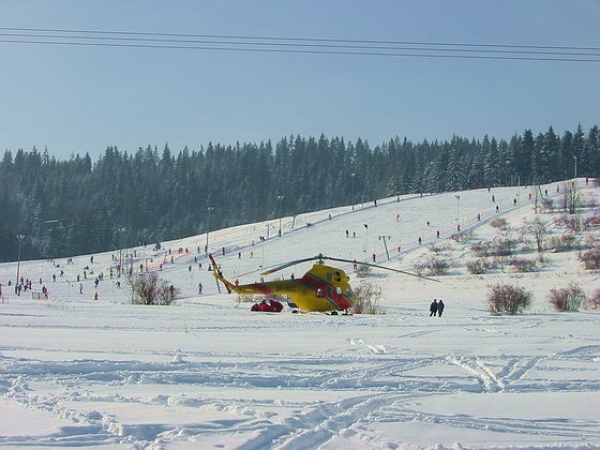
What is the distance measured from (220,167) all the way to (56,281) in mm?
101869

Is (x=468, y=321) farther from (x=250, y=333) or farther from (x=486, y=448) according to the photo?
(x=486, y=448)

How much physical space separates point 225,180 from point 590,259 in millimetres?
117848

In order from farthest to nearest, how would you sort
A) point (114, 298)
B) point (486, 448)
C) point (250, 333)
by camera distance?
point (114, 298) → point (250, 333) → point (486, 448)

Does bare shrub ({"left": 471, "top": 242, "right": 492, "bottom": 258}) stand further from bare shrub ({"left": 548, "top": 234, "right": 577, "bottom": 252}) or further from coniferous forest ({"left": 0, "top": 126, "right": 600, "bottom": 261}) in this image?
coniferous forest ({"left": 0, "top": 126, "right": 600, "bottom": 261})

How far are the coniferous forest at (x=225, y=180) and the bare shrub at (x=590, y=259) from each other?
57209mm

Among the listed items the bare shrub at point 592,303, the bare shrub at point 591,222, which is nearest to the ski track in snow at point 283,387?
the bare shrub at point 592,303

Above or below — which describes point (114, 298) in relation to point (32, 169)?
below

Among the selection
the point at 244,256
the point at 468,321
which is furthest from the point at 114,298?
the point at 468,321

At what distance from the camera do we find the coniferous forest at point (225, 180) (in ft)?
→ 366

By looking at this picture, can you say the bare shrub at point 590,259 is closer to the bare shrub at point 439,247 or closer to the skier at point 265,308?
the bare shrub at point 439,247

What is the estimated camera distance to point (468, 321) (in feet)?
66.4

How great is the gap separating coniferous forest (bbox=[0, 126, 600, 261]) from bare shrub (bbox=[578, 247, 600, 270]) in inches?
2252

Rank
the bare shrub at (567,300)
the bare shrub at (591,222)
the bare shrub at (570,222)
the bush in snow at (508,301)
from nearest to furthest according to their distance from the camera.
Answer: the bush in snow at (508,301) → the bare shrub at (567,300) → the bare shrub at (570,222) → the bare shrub at (591,222)

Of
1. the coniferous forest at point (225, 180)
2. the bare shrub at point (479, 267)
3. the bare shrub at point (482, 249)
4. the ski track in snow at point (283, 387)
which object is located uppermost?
the coniferous forest at point (225, 180)
